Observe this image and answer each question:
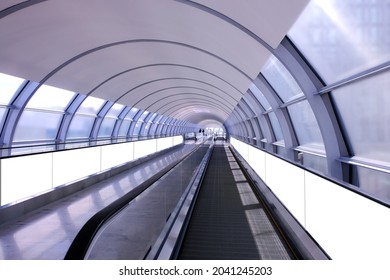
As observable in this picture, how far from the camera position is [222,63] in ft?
35.6

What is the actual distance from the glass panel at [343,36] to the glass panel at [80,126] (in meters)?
17.0

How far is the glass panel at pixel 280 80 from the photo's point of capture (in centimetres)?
1056

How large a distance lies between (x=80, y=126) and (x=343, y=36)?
735 inches

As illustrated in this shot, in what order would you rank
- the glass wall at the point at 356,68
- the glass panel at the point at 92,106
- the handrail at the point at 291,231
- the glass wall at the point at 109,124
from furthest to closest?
the glass wall at the point at 109,124, the glass panel at the point at 92,106, the glass wall at the point at 356,68, the handrail at the point at 291,231

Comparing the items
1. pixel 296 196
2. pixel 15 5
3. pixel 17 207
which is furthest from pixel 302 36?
pixel 17 207

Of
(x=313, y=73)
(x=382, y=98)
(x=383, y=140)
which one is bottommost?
(x=383, y=140)

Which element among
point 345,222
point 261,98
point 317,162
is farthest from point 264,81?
point 345,222

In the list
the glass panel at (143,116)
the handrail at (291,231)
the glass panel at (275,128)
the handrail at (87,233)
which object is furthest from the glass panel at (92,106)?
the handrail at (87,233)

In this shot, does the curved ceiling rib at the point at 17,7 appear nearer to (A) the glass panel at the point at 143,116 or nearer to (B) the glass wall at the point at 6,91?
(B) the glass wall at the point at 6,91

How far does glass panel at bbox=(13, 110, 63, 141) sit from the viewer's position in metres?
16.6

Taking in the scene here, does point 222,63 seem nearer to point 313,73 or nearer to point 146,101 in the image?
point 313,73

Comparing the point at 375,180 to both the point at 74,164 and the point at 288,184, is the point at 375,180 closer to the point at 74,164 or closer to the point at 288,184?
the point at 288,184

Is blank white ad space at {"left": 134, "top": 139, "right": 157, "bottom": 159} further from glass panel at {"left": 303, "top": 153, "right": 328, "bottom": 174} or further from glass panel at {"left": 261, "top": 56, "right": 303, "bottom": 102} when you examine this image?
glass panel at {"left": 303, "top": 153, "right": 328, "bottom": 174}

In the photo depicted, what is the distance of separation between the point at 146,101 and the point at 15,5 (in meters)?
16.2
